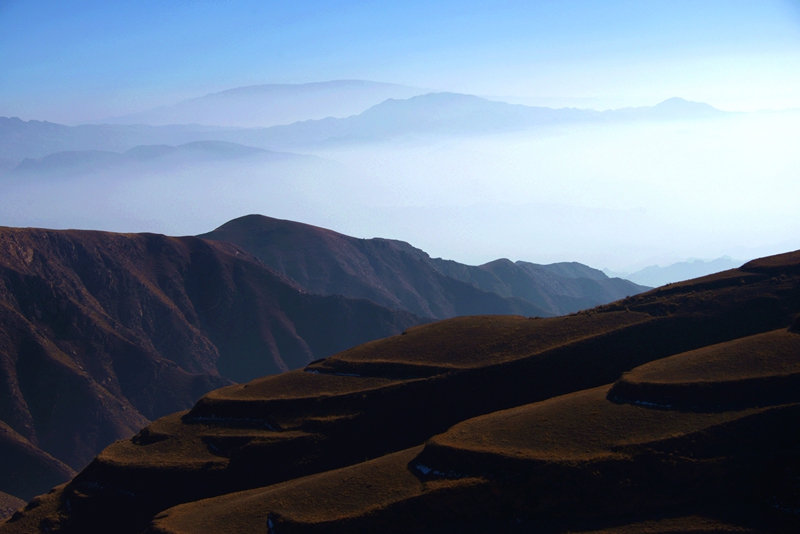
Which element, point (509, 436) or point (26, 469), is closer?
point (509, 436)

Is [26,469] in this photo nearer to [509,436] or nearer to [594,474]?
[509,436]

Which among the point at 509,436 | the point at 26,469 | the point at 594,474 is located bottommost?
the point at 26,469

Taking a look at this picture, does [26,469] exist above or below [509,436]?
below

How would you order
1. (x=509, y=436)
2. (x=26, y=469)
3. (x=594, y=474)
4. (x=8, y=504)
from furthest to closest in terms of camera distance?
(x=26, y=469)
(x=8, y=504)
(x=509, y=436)
(x=594, y=474)

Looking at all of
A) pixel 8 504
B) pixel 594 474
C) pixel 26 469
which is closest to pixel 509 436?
pixel 594 474

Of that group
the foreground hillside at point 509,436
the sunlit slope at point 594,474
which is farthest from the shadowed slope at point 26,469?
the sunlit slope at point 594,474

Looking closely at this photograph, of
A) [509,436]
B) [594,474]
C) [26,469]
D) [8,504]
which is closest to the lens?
[594,474]
